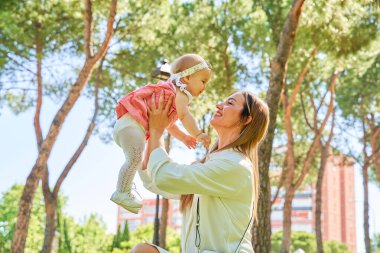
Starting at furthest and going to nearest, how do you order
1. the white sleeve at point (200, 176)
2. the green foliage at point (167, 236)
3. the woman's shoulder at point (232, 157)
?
the green foliage at point (167, 236) < the woman's shoulder at point (232, 157) < the white sleeve at point (200, 176)

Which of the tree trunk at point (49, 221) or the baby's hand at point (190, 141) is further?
the tree trunk at point (49, 221)

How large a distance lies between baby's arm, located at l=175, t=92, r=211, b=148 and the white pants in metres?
0.25

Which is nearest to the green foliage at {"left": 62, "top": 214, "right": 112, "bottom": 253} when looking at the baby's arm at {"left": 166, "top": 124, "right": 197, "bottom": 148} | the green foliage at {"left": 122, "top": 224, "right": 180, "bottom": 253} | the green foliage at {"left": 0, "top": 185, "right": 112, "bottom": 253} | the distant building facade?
the green foliage at {"left": 0, "top": 185, "right": 112, "bottom": 253}

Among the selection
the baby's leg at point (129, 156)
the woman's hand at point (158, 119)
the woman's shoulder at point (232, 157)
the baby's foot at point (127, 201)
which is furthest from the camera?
the baby's leg at point (129, 156)

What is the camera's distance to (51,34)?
15492mm

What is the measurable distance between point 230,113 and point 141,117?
68 centimetres

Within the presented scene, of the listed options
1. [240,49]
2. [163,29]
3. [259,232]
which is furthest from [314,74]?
[259,232]

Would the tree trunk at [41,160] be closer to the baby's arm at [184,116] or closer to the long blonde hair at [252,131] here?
the baby's arm at [184,116]

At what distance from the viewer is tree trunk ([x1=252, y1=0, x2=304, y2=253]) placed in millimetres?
7820

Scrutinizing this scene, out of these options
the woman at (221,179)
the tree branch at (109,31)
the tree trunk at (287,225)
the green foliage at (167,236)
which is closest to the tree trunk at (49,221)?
the tree branch at (109,31)

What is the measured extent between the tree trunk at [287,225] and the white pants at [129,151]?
1343 centimetres

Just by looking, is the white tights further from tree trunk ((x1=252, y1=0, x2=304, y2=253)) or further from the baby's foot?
tree trunk ((x1=252, y1=0, x2=304, y2=253))

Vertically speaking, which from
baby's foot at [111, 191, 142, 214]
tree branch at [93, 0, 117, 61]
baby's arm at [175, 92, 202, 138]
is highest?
tree branch at [93, 0, 117, 61]

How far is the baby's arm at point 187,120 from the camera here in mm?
3125
